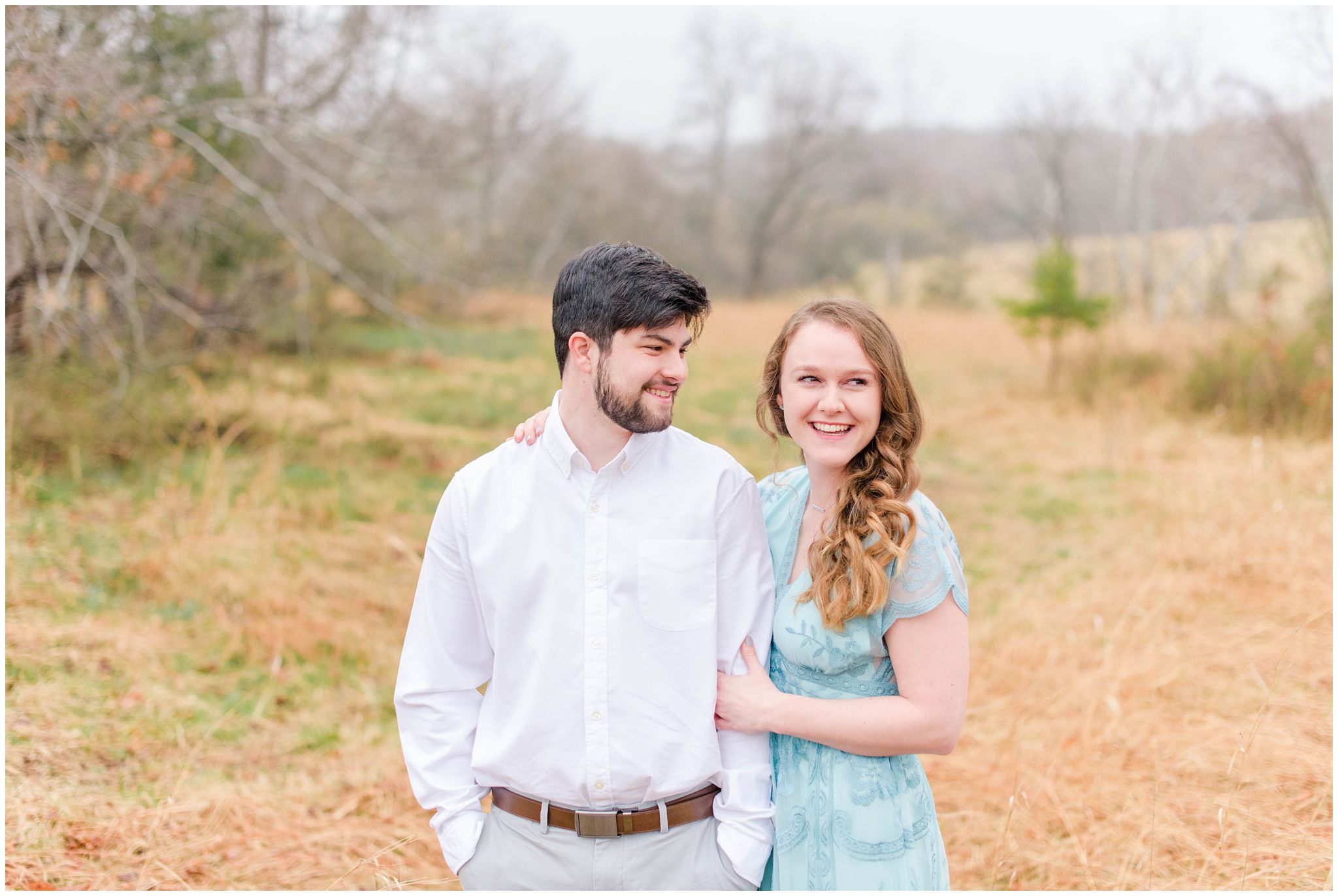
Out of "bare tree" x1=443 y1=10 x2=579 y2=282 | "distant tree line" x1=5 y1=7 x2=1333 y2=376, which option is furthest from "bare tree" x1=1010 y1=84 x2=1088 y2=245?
"bare tree" x1=443 y1=10 x2=579 y2=282

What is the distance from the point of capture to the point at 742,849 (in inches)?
75.3

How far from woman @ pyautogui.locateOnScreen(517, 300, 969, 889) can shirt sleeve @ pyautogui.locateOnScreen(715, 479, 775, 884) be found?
0.11ft

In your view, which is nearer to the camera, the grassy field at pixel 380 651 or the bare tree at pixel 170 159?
the grassy field at pixel 380 651

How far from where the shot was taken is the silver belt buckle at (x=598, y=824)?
6.23 feet

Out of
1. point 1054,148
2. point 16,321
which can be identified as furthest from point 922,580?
point 1054,148

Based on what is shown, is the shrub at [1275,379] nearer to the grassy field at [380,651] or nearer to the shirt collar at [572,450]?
the grassy field at [380,651]

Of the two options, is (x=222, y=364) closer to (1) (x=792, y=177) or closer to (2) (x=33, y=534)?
(2) (x=33, y=534)

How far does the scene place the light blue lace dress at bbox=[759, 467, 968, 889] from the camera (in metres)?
1.88

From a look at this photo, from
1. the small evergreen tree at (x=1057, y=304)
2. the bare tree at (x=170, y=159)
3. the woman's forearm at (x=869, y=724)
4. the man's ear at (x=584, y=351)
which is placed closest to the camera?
the woman's forearm at (x=869, y=724)

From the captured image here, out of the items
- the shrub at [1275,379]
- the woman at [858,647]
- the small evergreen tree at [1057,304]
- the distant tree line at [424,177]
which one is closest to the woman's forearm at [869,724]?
the woman at [858,647]

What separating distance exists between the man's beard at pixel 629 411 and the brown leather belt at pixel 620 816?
741mm

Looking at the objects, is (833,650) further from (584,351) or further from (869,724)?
(584,351)

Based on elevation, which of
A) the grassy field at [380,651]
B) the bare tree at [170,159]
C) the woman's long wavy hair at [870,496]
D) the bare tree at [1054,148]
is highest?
the bare tree at [1054,148]

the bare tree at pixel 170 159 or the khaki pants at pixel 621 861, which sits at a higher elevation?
the bare tree at pixel 170 159
